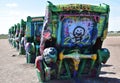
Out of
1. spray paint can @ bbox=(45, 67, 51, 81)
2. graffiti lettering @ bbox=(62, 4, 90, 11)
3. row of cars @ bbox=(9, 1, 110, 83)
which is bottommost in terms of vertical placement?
spray paint can @ bbox=(45, 67, 51, 81)

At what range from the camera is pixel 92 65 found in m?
9.63

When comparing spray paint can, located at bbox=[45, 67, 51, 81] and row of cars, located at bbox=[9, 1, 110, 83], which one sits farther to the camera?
spray paint can, located at bbox=[45, 67, 51, 81]

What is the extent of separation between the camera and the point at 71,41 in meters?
9.27

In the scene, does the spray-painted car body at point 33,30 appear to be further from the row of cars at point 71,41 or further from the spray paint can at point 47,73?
the spray paint can at point 47,73

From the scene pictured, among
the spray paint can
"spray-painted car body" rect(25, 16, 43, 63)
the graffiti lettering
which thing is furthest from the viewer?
"spray-painted car body" rect(25, 16, 43, 63)

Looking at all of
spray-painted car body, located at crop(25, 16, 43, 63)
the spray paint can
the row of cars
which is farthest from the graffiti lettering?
spray-painted car body, located at crop(25, 16, 43, 63)

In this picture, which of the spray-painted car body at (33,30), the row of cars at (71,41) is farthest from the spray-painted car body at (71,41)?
the spray-painted car body at (33,30)

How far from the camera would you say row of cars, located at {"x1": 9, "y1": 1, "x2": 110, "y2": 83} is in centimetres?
888

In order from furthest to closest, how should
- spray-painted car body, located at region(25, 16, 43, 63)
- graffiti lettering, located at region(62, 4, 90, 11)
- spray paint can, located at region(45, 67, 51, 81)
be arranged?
spray-painted car body, located at region(25, 16, 43, 63) → spray paint can, located at region(45, 67, 51, 81) → graffiti lettering, located at region(62, 4, 90, 11)

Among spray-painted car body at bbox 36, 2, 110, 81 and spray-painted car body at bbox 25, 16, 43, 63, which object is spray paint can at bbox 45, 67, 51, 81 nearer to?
spray-painted car body at bbox 36, 2, 110, 81

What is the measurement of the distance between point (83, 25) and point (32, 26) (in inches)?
254

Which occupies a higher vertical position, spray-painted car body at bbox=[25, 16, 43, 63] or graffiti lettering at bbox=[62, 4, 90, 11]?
graffiti lettering at bbox=[62, 4, 90, 11]

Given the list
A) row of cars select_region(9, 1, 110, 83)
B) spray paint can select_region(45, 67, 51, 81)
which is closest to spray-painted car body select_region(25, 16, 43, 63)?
row of cars select_region(9, 1, 110, 83)

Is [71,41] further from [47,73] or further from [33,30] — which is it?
[33,30]
